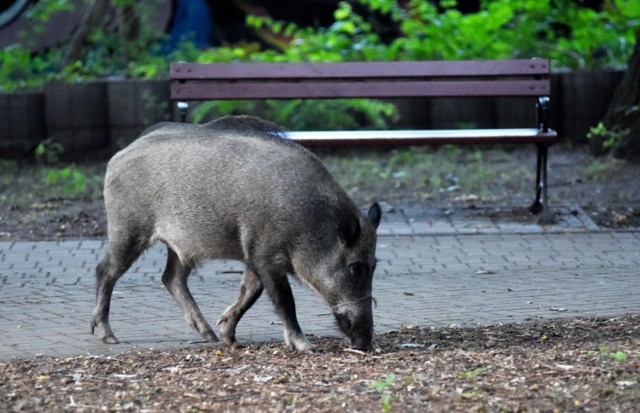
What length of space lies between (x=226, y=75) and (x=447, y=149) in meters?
4.14

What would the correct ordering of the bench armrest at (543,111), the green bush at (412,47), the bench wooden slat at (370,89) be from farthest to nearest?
the green bush at (412,47) < the bench wooden slat at (370,89) < the bench armrest at (543,111)

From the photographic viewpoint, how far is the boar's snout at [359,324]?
6.38 m

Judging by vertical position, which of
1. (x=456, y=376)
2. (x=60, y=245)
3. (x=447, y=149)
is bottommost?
(x=447, y=149)

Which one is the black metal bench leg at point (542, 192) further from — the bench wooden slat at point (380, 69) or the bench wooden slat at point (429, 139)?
the bench wooden slat at point (380, 69)

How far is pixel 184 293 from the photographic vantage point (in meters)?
7.20

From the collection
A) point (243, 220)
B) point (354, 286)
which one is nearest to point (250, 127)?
point (243, 220)

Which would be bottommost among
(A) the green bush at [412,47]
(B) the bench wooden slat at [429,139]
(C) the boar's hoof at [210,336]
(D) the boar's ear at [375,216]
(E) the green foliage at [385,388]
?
(A) the green bush at [412,47]

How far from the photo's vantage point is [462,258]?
9398 millimetres

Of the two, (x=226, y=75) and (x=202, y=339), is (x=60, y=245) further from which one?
(x=202, y=339)

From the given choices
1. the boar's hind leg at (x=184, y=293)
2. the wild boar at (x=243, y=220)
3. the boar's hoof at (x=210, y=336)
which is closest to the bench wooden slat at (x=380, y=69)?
the wild boar at (x=243, y=220)

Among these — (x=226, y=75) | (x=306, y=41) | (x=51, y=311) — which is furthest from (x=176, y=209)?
(x=306, y=41)

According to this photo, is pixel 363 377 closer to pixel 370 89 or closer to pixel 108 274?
pixel 108 274

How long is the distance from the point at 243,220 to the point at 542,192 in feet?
16.6

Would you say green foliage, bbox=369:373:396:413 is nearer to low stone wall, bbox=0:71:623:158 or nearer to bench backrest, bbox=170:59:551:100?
bench backrest, bbox=170:59:551:100
